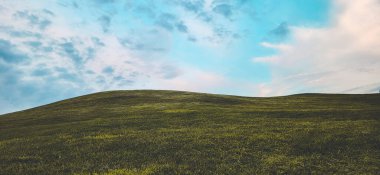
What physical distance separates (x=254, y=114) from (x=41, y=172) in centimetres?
3414

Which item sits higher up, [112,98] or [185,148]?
[112,98]

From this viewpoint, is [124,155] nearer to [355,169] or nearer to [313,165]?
[313,165]

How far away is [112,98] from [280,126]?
179 ft

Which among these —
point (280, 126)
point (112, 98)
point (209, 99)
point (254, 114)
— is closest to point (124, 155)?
point (280, 126)

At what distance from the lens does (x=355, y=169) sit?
2172 centimetres

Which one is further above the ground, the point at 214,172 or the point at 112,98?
the point at 112,98

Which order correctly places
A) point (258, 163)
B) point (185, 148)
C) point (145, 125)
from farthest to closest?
point (145, 125)
point (185, 148)
point (258, 163)

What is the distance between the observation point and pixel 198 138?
3156 centimetres

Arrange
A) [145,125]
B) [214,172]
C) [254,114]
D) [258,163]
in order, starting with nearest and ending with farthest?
[214,172]
[258,163]
[145,125]
[254,114]

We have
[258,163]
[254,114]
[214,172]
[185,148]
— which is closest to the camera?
[214,172]

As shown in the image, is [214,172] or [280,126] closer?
[214,172]

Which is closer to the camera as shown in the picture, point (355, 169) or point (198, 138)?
point (355, 169)

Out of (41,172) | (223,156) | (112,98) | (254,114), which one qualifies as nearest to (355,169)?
(223,156)

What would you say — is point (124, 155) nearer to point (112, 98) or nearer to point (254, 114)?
point (254, 114)
